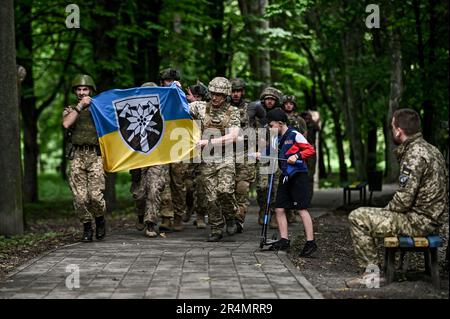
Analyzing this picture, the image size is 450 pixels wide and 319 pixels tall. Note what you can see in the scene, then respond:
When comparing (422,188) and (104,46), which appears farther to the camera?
(104,46)

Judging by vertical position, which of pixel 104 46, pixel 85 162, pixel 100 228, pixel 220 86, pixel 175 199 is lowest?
pixel 100 228

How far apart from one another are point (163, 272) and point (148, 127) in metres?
4.28

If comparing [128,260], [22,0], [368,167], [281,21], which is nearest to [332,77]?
[281,21]

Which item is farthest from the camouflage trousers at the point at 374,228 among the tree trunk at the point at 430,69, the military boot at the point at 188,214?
the tree trunk at the point at 430,69

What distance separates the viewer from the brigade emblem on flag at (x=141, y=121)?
13195 millimetres

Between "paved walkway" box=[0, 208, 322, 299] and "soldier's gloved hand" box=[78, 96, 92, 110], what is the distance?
210 cm

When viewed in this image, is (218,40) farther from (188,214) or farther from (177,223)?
(177,223)

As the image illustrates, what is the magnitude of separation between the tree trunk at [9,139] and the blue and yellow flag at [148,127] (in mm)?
2179

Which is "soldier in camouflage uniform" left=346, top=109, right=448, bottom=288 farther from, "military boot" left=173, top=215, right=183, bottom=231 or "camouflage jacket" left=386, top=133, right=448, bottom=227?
"military boot" left=173, top=215, right=183, bottom=231

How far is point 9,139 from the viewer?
1430cm


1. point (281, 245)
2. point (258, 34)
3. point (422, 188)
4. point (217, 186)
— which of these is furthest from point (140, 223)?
point (258, 34)

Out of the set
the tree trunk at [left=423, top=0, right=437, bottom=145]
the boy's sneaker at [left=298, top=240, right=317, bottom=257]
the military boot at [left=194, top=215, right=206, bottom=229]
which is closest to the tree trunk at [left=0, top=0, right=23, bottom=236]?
the military boot at [left=194, top=215, right=206, bottom=229]

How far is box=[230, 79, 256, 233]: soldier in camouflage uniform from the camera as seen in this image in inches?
546
